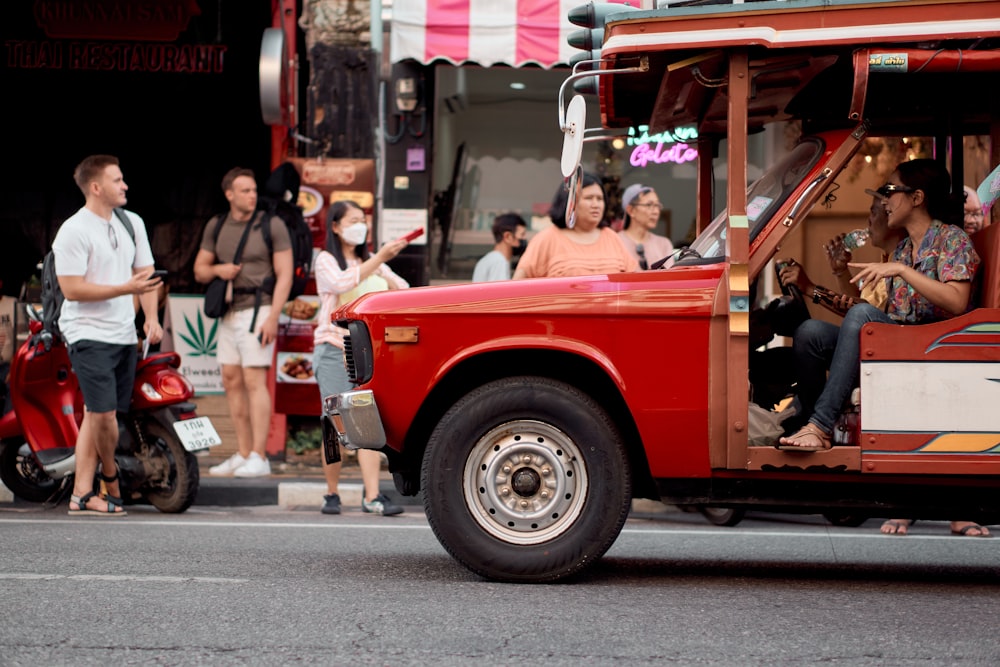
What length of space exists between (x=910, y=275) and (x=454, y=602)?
2255 mm

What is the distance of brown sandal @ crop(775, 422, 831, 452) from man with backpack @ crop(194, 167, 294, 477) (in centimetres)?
546

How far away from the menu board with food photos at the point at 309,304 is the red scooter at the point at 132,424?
7.32 ft

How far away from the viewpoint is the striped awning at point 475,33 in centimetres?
1131

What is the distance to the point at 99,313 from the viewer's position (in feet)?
27.8

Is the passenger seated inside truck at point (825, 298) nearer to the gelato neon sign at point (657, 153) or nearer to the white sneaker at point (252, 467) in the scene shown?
the white sneaker at point (252, 467)

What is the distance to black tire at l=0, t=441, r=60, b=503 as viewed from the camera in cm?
938

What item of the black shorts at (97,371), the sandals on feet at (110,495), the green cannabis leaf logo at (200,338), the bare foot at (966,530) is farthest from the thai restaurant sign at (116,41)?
the bare foot at (966,530)

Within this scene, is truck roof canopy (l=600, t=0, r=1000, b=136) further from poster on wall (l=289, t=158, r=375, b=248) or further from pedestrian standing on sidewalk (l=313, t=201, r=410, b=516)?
poster on wall (l=289, t=158, r=375, b=248)

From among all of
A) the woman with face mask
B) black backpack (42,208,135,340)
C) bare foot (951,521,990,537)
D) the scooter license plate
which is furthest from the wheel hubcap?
black backpack (42,208,135,340)

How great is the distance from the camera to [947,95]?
6.66m

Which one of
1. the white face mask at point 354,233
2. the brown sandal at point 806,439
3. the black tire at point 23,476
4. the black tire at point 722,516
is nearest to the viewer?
the brown sandal at point 806,439

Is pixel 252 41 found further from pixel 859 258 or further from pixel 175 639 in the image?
pixel 175 639

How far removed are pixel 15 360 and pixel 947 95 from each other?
19.5ft

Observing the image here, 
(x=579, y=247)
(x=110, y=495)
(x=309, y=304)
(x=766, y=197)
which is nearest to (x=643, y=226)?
(x=579, y=247)
